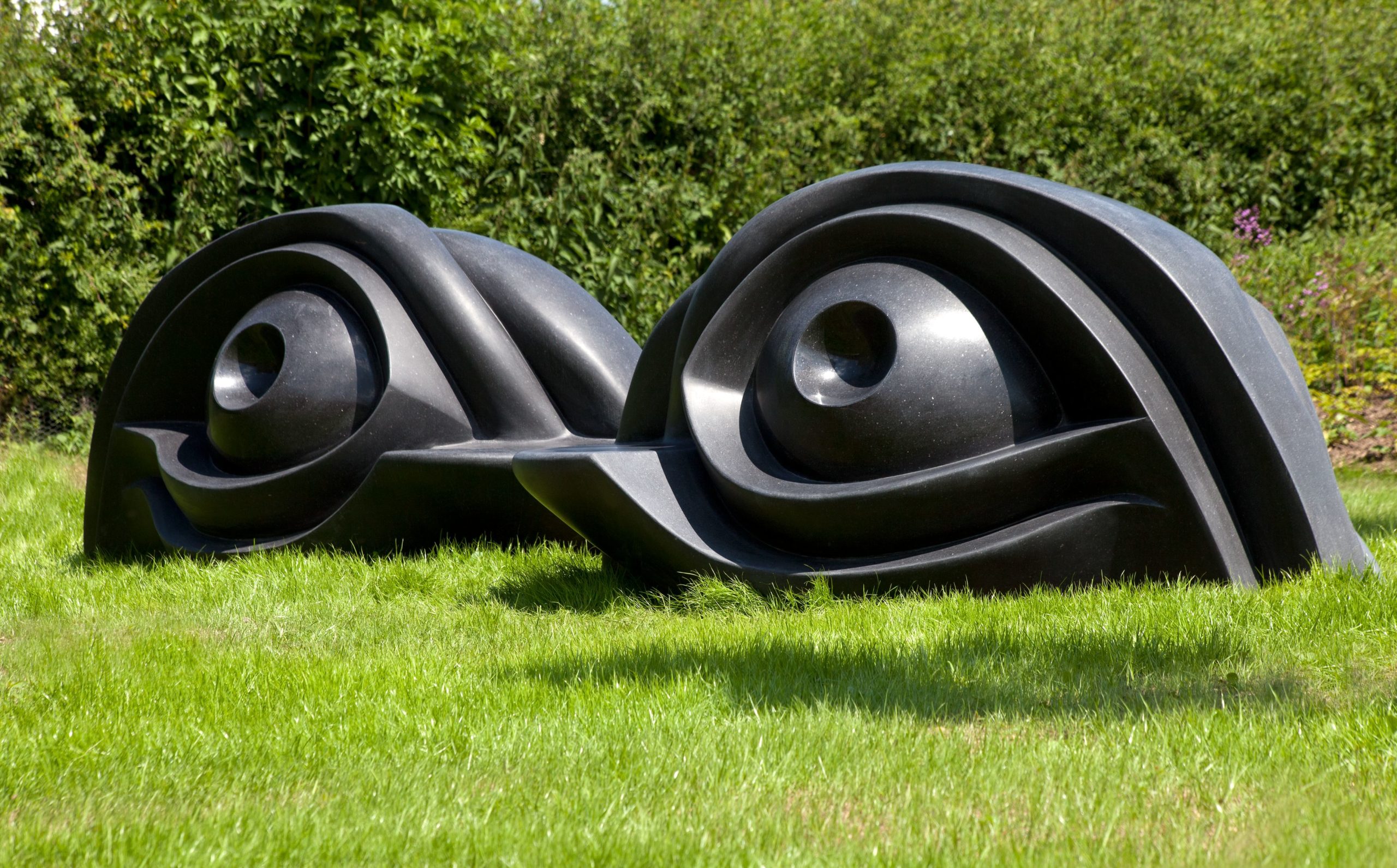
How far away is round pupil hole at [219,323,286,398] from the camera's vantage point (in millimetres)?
5617

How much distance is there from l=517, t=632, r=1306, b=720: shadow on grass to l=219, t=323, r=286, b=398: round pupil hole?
2897 mm

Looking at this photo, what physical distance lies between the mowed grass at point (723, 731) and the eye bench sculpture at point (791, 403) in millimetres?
280

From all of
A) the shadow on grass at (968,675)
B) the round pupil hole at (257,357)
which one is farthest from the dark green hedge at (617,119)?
the shadow on grass at (968,675)

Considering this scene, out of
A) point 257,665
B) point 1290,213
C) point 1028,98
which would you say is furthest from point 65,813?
point 1290,213

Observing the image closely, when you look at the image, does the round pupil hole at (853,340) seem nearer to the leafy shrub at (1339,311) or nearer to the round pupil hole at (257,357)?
the round pupil hole at (257,357)

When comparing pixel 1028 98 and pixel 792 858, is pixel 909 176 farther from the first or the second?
pixel 1028 98

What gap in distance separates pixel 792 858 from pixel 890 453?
2.31 m

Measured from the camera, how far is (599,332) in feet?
19.2

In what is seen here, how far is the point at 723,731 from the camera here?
2.70 metres

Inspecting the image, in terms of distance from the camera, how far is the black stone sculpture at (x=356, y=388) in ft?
17.7

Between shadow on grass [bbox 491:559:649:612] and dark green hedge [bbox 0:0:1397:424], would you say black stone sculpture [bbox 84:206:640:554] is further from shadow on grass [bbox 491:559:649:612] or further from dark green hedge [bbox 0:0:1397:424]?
dark green hedge [bbox 0:0:1397:424]

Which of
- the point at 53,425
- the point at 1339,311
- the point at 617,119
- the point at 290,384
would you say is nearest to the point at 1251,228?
the point at 1339,311

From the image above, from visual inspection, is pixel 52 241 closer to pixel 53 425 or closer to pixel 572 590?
pixel 53 425

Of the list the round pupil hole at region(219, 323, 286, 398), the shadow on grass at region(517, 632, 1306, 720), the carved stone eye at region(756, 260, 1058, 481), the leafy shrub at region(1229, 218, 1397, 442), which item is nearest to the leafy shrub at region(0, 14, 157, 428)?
the round pupil hole at region(219, 323, 286, 398)
